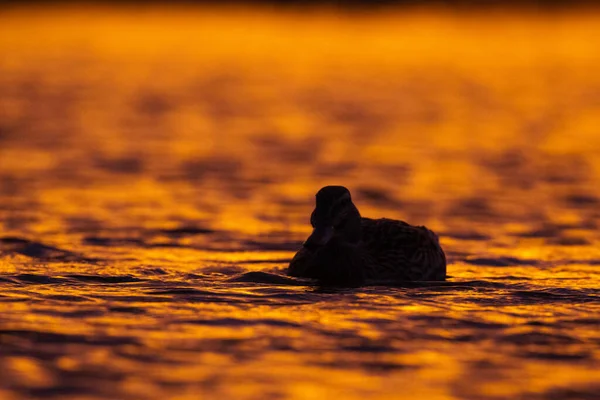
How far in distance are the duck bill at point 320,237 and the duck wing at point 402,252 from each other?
32.1 inches

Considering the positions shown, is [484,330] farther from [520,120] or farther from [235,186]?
[520,120]

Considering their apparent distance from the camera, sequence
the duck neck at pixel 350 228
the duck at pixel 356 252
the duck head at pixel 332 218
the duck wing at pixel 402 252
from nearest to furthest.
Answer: the duck head at pixel 332 218 < the duck at pixel 356 252 < the duck neck at pixel 350 228 < the duck wing at pixel 402 252

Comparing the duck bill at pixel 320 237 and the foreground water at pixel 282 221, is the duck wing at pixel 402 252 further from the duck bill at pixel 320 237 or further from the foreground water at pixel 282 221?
the duck bill at pixel 320 237

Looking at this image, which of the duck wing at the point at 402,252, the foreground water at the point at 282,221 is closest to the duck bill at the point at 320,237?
the foreground water at the point at 282,221

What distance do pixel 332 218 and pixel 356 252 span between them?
0.67 m

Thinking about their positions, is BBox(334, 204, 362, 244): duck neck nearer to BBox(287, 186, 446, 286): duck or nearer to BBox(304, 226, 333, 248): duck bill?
BBox(287, 186, 446, 286): duck

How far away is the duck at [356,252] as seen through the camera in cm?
1319

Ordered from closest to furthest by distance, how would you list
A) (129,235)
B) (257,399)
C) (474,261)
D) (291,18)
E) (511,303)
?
(257,399) < (511,303) < (474,261) < (129,235) < (291,18)

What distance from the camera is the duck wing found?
1373cm

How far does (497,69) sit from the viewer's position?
41.5m

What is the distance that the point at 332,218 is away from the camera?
13.1 meters

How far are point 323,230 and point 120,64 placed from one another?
30336 millimetres

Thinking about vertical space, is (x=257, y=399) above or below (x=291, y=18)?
below

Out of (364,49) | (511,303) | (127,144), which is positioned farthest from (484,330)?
(364,49)
